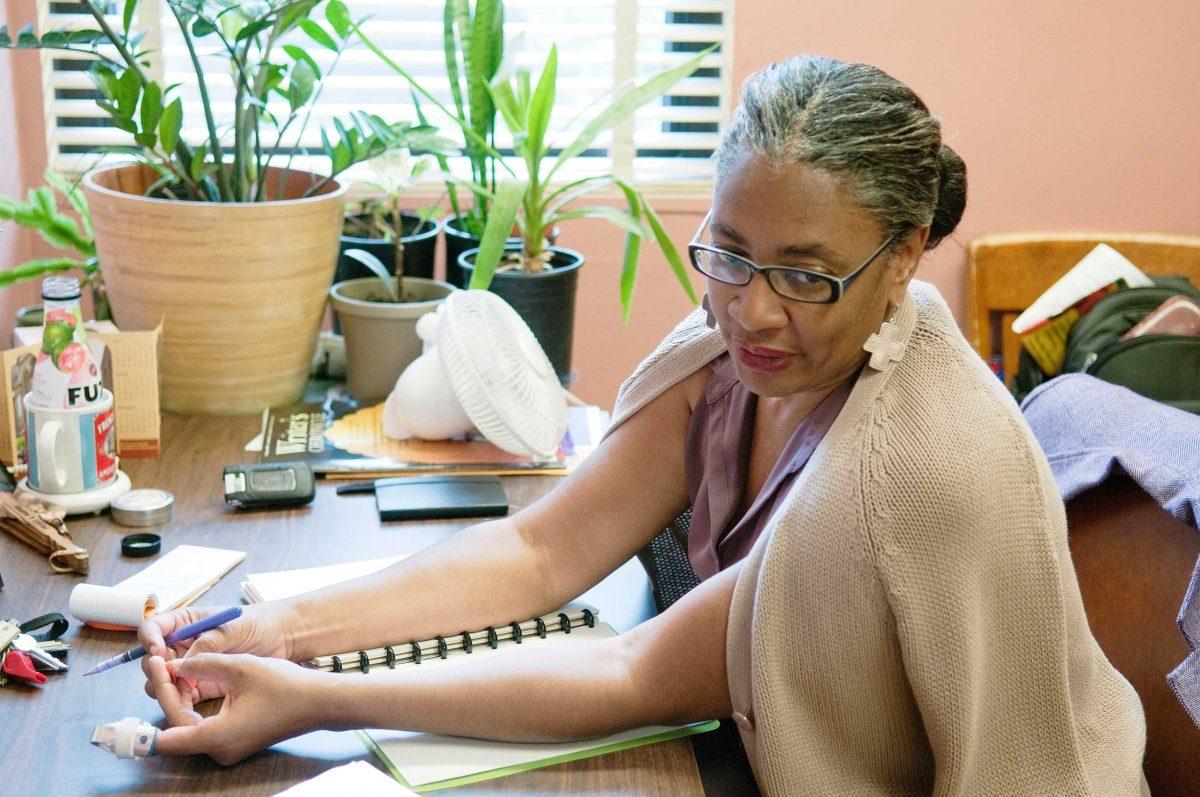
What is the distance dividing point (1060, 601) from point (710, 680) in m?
0.30

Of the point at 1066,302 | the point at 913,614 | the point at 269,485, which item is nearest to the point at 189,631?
the point at 269,485

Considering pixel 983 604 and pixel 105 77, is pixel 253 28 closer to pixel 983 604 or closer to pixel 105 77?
pixel 105 77

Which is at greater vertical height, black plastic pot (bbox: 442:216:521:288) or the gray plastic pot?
black plastic pot (bbox: 442:216:521:288)

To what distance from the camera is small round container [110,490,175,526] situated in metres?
1.48

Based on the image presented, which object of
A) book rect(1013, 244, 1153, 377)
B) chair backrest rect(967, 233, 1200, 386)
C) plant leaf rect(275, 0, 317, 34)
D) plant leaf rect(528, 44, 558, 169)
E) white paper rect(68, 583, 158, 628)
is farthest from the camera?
chair backrest rect(967, 233, 1200, 386)

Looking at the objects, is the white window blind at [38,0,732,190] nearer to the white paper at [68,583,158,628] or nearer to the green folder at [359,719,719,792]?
the white paper at [68,583,158,628]

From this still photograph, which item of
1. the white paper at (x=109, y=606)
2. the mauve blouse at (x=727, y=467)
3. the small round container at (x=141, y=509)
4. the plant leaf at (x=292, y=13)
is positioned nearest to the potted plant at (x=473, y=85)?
the plant leaf at (x=292, y=13)

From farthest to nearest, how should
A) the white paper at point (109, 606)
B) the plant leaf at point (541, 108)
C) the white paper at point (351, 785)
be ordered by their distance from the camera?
the plant leaf at point (541, 108) → the white paper at point (109, 606) → the white paper at point (351, 785)

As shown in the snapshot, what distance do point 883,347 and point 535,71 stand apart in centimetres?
176

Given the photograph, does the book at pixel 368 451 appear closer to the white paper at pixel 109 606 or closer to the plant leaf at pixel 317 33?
the white paper at pixel 109 606

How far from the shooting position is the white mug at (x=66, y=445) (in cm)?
147

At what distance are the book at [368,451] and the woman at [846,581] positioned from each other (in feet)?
1.69

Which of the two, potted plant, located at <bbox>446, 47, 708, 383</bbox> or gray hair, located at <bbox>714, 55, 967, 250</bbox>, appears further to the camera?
potted plant, located at <bbox>446, 47, 708, 383</bbox>

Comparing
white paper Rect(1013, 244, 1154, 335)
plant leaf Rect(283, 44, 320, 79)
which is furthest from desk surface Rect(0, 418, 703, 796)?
white paper Rect(1013, 244, 1154, 335)
